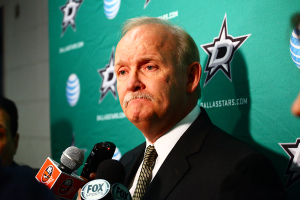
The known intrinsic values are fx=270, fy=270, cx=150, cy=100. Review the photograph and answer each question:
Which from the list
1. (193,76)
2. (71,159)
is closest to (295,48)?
(193,76)

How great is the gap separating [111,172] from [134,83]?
1.28ft

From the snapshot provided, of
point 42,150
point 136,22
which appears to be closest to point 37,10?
point 42,150

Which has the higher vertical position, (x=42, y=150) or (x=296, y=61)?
(x=296, y=61)

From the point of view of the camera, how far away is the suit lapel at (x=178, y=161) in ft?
3.47

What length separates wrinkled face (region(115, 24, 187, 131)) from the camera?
45.6 inches

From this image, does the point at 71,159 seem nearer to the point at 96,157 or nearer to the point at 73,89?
the point at 96,157

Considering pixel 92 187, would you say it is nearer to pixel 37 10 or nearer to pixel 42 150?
pixel 42 150

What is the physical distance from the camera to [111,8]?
2031 millimetres

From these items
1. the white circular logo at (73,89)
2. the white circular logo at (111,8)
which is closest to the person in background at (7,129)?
the white circular logo at (73,89)

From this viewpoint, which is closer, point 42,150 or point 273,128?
point 273,128

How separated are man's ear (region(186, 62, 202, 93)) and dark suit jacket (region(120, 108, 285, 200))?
125 millimetres

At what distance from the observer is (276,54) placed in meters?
1.24

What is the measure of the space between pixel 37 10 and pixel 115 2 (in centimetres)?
127

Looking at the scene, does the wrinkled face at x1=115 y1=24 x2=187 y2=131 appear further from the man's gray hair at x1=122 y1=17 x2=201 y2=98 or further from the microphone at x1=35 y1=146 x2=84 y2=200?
the microphone at x1=35 y1=146 x2=84 y2=200
